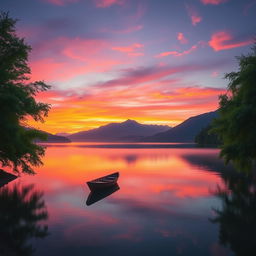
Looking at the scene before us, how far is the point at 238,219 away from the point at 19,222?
18.5 metres

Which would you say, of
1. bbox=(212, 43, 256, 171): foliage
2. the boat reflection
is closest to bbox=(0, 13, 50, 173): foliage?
the boat reflection

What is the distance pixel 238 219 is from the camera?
73.2ft

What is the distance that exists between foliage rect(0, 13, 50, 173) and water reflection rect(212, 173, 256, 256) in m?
16.4

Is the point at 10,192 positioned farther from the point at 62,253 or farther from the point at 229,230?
the point at 229,230

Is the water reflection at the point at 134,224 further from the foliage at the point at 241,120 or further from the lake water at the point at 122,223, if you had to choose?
the foliage at the point at 241,120

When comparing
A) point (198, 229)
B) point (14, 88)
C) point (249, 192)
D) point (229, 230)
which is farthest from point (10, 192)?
point (249, 192)

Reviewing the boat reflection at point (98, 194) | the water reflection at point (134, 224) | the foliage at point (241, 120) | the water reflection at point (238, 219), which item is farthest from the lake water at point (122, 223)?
the foliage at point (241, 120)

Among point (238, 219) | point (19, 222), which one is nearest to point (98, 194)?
point (19, 222)

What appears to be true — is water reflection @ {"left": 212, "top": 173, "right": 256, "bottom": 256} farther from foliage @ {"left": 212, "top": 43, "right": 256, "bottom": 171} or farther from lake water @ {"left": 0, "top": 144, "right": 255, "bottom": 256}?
foliage @ {"left": 212, "top": 43, "right": 256, "bottom": 171}

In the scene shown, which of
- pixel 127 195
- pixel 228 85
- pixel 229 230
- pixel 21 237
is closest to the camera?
pixel 21 237

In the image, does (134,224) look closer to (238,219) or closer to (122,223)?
(122,223)

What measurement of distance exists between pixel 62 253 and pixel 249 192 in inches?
1004

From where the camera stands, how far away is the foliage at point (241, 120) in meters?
18.9

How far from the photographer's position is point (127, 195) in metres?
35.3
